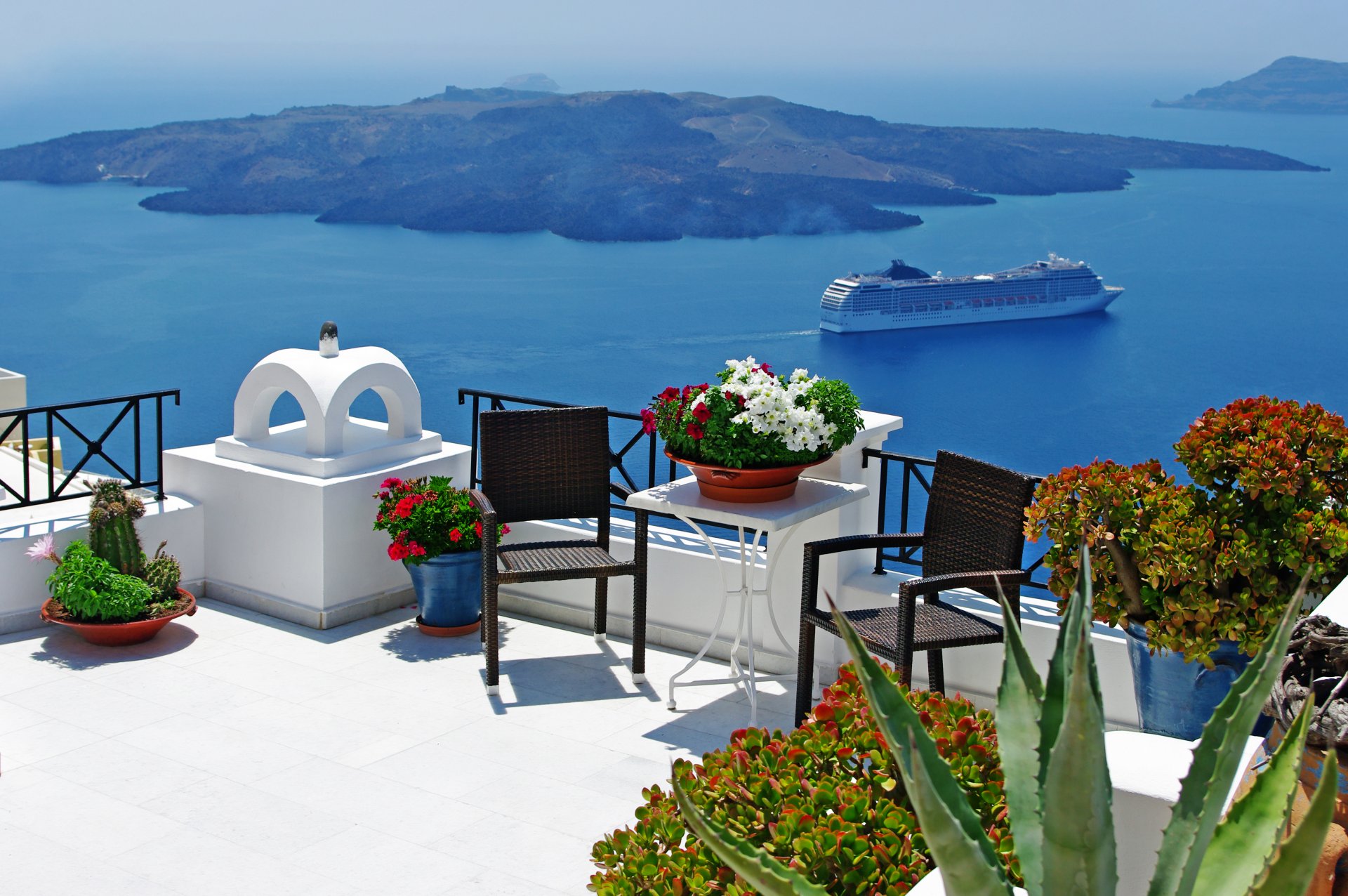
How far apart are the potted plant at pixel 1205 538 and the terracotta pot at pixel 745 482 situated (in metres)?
0.94

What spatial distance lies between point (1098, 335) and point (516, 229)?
70.9 feet

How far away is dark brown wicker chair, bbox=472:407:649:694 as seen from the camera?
4695 millimetres

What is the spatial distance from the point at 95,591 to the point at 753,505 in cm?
244

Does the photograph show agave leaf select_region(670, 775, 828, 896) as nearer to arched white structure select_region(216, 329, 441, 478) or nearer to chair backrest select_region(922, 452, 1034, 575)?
chair backrest select_region(922, 452, 1034, 575)

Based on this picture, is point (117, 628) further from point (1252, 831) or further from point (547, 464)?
point (1252, 831)

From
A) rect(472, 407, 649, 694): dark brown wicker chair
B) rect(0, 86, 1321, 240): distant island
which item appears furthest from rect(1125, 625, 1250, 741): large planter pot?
rect(0, 86, 1321, 240): distant island

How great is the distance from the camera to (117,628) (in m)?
4.77

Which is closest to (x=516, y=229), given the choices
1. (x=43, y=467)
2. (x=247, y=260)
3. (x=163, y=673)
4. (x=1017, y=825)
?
(x=247, y=260)

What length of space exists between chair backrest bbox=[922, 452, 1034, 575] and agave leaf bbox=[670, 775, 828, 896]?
2575mm

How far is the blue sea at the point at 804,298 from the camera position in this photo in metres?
45.5

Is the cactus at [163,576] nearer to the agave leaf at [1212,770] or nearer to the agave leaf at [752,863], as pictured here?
the agave leaf at [752,863]

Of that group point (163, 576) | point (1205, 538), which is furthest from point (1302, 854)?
point (163, 576)

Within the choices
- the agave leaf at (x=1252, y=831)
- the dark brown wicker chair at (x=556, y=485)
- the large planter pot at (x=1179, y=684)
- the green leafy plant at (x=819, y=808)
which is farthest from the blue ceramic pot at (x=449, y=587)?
the agave leaf at (x=1252, y=831)

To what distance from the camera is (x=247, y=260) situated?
50906mm
